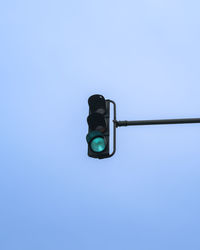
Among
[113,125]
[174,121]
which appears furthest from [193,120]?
[113,125]

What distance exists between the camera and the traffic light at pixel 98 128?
372 centimetres

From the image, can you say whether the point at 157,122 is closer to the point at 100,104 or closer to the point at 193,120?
the point at 193,120

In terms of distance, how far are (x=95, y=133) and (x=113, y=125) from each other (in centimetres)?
63

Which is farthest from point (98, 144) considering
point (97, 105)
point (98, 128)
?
point (97, 105)

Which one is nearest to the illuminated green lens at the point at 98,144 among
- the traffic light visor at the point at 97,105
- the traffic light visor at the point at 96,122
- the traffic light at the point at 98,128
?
the traffic light at the point at 98,128

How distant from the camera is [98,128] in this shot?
3854 millimetres

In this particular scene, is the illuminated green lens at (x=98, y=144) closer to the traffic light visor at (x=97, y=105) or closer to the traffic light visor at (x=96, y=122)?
the traffic light visor at (x=96, y=122)

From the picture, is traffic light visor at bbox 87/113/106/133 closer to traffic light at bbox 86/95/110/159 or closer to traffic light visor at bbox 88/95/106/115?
traffic light at bbox 86/95/110/159

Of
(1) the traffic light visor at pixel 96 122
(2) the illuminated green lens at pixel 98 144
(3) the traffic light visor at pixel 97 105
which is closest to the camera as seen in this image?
(2) the illuminated green lens at pixel 98 144

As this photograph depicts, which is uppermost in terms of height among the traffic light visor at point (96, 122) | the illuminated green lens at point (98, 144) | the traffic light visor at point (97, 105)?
the traffic light visor at point (97, 105)

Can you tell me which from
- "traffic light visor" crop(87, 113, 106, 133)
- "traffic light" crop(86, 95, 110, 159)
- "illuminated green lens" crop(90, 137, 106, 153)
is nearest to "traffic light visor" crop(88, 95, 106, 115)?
"traffic light" crop(86, 95, 110, 159)

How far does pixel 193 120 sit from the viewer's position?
13.1 ft

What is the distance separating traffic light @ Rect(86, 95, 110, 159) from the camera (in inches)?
146

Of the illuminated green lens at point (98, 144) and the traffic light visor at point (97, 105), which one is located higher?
the traffic light visor at point (97, 105)
